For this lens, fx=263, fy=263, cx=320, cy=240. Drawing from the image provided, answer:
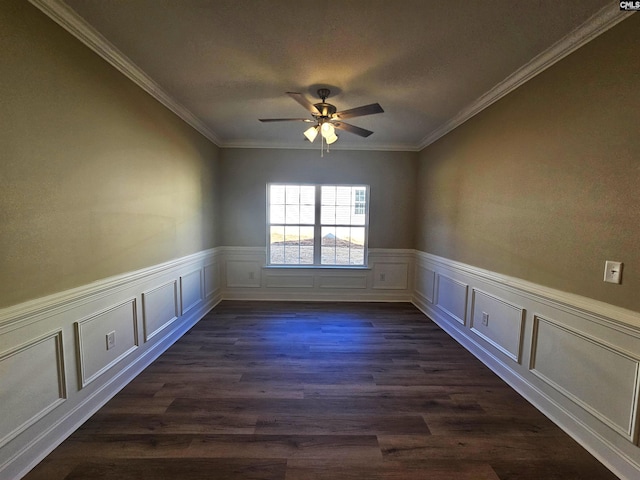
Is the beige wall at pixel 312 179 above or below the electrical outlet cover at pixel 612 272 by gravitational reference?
above

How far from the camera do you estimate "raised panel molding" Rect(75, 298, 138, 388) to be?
179 cm

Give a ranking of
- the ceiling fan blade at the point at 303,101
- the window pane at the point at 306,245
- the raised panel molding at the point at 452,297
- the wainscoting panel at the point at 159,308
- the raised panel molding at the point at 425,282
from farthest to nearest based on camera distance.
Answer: the window pane at the point at 306,245 < the raised panel molding at the point at 425,282 < the raised panel molding at the point at 452,297 < the wainscoting panel at the point at 159,308 < the ceiling fan blade at the point at 303,101

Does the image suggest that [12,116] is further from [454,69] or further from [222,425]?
[454,69]

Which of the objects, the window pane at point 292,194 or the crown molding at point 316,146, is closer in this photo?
the crown molding at point 316,146

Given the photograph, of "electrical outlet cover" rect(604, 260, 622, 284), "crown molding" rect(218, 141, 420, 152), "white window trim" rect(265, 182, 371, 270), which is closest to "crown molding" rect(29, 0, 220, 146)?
"crown molding" rect(218, 141, 420, 152)

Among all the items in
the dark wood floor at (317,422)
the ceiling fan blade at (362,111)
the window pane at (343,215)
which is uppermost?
the ceiling fan blade at (362,111)

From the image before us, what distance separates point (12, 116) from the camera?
4.43 feet

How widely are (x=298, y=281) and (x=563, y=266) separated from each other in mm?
3363

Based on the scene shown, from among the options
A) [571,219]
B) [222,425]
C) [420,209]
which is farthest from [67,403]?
[420,209]

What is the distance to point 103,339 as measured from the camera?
1.97 m

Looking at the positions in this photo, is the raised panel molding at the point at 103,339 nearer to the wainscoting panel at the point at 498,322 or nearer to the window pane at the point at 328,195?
the window pane at the point at 328,195

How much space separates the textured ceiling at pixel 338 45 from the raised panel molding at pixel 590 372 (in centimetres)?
195

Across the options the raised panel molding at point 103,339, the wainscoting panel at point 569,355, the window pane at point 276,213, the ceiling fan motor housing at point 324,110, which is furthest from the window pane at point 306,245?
the raised panel molding at point 103,339

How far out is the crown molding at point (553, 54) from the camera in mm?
1509
